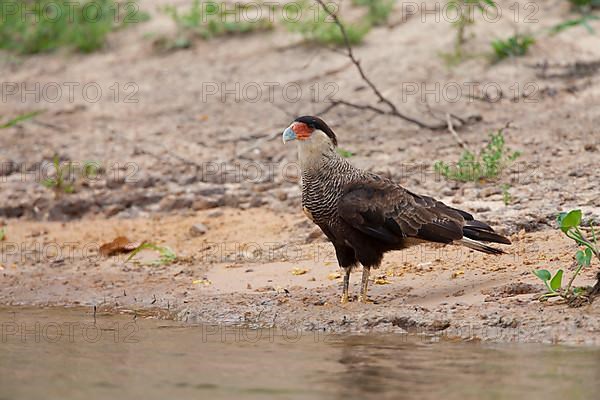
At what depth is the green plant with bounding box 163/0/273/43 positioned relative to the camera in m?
12.7

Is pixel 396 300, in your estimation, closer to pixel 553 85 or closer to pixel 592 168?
pixel 592 168

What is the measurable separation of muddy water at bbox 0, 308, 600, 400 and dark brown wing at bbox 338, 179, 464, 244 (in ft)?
2.73

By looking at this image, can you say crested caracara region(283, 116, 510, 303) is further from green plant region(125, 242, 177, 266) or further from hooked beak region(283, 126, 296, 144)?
green plant region(125, 242, 177, 266)

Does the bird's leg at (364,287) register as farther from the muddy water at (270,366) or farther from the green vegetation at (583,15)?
the green vegetation at (583,15)

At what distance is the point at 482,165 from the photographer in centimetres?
909

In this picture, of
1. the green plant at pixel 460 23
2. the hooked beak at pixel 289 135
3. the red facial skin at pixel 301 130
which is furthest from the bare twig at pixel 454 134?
the hooked beak at pixel 289 135

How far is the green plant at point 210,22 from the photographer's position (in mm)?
12656

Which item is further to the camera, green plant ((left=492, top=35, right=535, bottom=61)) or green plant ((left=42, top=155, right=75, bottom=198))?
green plant ((left=492, top=35, right=535, bottom=61))

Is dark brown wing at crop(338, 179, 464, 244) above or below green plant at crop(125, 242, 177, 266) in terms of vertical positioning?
above

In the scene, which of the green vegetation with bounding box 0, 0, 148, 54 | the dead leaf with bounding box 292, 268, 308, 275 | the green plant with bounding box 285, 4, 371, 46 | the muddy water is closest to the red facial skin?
the dead leaf with bounding box 292, 268, 308, 275

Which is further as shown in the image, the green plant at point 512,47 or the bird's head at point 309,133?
the green plant at point 512,47

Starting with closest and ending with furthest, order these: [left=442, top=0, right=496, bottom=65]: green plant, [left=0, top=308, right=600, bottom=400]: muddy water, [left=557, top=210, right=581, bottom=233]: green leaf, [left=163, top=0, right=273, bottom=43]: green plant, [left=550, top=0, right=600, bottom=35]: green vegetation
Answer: [left=0, top=308, right=600, bottom=400]: muddy water < [left=557, top=210, right=581, bottom=233]: green leaf < [left=550, top=0, right=600, bottom=35]: green vegetation < [left=442, top=0, right=496, bottom=65]: green plant < [left=163, top=0, right=273, bottom=43]: green plant

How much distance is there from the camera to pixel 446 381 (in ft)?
17.1

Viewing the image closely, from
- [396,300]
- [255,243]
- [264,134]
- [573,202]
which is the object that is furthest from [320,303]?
[264,134]
